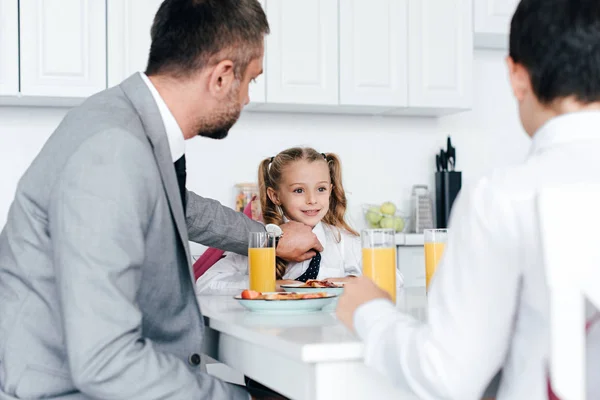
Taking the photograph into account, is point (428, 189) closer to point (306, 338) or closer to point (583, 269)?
point (306, 338)

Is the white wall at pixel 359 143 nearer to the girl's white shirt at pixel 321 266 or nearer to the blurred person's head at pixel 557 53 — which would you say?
the girl's white shirt at pixel 321 266

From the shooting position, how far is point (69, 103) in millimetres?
3486

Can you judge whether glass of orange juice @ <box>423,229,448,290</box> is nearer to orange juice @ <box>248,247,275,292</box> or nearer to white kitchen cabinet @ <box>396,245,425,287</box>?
orange juice @ <box>248,247,275,292</box>

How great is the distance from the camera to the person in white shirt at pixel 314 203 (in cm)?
276

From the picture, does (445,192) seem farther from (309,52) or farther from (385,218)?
(309,52)

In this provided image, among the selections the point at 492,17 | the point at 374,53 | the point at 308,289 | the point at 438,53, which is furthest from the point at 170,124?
the point at 492,17

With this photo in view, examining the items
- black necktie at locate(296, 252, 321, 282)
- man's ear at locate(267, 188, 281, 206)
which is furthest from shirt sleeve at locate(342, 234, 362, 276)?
man's ear at locate(267, 188, 281, 206)

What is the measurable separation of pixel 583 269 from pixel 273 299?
774 mm

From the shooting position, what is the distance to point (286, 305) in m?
1.56

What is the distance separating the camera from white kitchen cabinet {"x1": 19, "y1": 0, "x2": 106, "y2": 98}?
325 centimetres

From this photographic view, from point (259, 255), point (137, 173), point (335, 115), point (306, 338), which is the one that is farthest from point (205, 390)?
point (335, 115)

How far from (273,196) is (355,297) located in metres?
1.77

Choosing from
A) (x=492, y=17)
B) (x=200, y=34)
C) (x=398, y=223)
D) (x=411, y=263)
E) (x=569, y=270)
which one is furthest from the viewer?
(x=492, y=17)

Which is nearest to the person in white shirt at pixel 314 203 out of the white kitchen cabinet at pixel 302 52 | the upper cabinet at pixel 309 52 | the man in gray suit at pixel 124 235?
the upper cabinet at pixel 309 52
